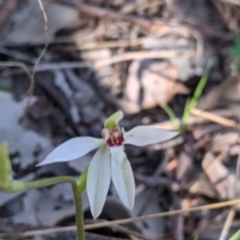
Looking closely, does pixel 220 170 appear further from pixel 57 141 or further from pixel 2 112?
pixel 2 112

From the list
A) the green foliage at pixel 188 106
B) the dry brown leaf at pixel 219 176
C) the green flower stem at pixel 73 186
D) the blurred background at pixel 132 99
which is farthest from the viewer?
the green foliage at pixel 188 106

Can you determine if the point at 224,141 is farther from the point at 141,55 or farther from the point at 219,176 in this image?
the point at 141,55

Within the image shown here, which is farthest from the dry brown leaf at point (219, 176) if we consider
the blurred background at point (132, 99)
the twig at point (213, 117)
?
the twig at point (213, 117)

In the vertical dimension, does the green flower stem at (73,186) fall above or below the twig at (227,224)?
above

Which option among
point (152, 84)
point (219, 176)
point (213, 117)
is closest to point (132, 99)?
point (152, 84)

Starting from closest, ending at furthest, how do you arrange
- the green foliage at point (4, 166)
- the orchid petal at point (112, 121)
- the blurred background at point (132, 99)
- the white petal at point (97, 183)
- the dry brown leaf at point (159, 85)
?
the green foliage at point (4, 166), the white petal at point (97, 183), the orchid petal at point (112, 121), the blurred background at point (132, 99), the dry brown leaf at point (159, 85)

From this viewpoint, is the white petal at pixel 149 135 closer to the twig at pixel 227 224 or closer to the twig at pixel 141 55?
the twig at pixel 227 224
